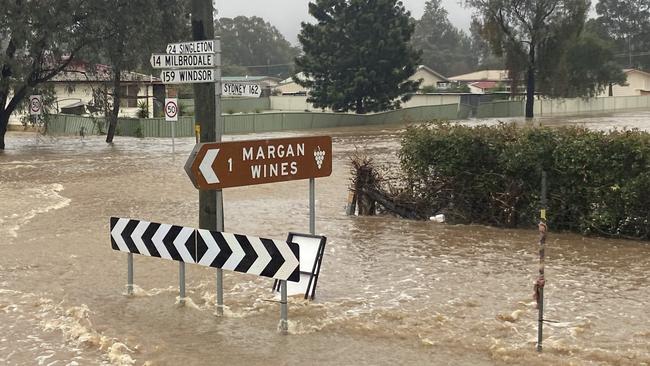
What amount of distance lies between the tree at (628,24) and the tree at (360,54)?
2930 inches

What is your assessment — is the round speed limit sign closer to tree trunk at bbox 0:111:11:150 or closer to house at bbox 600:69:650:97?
tree trunk at bbox 0:111:11:150

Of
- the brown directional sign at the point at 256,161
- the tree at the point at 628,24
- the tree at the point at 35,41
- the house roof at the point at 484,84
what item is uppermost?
the tree at the point at 628,24

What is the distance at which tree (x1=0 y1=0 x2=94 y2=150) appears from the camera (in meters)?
29.8

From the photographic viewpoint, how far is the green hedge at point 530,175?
11.0 m

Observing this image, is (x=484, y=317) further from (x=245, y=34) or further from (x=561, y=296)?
(x=245, y=34)

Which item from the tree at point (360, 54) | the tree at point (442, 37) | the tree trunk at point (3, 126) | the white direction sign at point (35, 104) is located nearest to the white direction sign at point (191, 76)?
the white direction sign at point (35, 104)

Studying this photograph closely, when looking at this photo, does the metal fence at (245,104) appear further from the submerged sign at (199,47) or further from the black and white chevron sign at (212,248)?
the black and white chevron sign at (212,248)

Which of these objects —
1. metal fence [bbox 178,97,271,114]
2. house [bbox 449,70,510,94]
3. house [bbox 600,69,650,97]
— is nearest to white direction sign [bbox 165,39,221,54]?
metal fence [bbox 178,97,271,114]

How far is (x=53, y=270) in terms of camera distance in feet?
32.5

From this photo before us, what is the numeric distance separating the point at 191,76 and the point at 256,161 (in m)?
1.75

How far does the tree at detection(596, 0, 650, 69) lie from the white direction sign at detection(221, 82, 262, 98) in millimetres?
118753

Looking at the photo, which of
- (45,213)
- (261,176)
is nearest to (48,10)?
(45,213)

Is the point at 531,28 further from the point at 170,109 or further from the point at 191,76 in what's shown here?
the point at 191,76

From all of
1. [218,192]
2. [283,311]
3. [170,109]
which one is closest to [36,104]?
[170,109]
